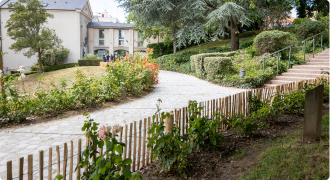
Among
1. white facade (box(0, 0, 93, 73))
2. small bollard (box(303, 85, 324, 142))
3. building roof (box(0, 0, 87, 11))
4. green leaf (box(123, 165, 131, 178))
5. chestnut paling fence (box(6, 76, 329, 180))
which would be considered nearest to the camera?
green leaf (box(123, 165, 131, 178))

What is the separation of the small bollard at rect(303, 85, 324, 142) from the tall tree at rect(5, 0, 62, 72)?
20.4 m

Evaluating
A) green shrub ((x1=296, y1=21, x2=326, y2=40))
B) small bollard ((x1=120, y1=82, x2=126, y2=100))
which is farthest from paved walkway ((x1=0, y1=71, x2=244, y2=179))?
green shrub ((x1=296, y1=21, x2=326, y2=40))

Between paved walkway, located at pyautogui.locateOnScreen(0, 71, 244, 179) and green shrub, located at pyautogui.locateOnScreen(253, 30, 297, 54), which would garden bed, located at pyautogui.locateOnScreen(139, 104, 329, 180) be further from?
green shrub, located at pyautogui.locateOnScreen(253, 30, 297, 54)

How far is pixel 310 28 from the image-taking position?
13281 millimetres

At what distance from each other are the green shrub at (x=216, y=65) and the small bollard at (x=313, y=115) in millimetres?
8304

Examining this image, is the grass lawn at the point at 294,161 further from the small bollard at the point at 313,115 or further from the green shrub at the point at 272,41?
the green shrub at the point at 272,41

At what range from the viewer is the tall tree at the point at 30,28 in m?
19.4

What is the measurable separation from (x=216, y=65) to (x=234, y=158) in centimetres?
887

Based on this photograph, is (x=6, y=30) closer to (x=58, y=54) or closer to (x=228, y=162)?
(x=58, y=54)

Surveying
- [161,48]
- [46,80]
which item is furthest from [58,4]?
[161,48]

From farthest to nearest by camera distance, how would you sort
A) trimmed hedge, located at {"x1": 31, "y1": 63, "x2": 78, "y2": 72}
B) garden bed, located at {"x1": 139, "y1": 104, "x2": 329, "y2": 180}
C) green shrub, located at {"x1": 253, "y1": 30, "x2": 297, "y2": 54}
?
trimmed hedge, located at {"x1": 31, "y1": 63, "x2": 78, "y2": 72}, green shrub, located at {"x1": 253, "y1": 30, "x2": 297, "y2": 54}, garden bed, located at {"x1": 139, "y1": 104, "x2": 329, "y2": 180}

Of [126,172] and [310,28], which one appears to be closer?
[126,172]

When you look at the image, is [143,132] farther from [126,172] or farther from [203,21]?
[203,21]

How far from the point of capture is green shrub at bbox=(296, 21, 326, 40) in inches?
515
